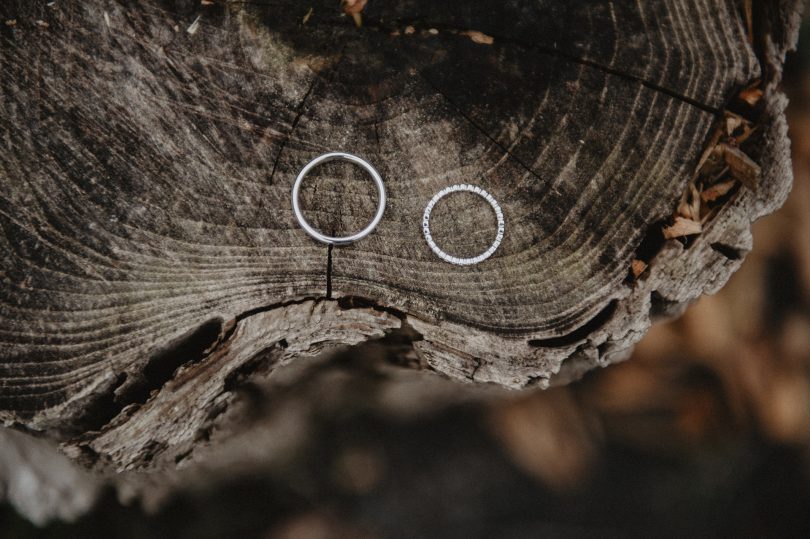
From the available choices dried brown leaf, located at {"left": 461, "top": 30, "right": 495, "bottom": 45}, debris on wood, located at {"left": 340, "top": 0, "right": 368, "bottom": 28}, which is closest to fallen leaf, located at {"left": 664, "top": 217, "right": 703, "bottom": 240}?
dried brown leaf, located at {"left": 461, "top": 30, "right": 495, "bottom": 45}

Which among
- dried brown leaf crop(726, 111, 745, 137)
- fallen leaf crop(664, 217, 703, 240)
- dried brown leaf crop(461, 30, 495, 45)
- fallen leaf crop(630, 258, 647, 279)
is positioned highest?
dried brown leaf crop(726, 111, 745, 137)

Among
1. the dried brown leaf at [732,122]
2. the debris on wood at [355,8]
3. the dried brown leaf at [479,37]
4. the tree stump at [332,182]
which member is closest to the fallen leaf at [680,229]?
the tree stump at [332,182]

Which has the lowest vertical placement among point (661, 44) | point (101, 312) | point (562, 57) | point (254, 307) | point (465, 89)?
point (101, 312)

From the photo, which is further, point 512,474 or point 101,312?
point 512,474

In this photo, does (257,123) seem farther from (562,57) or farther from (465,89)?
(562,57)

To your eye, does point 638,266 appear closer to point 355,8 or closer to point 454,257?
point 454,257

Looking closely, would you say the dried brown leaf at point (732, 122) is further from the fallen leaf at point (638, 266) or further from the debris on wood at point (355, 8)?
the debris on wood at point (355, 8)

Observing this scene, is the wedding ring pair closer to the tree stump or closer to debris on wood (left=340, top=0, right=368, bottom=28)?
the tree stump

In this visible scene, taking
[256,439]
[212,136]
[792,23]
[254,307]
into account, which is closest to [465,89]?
[212,136]
